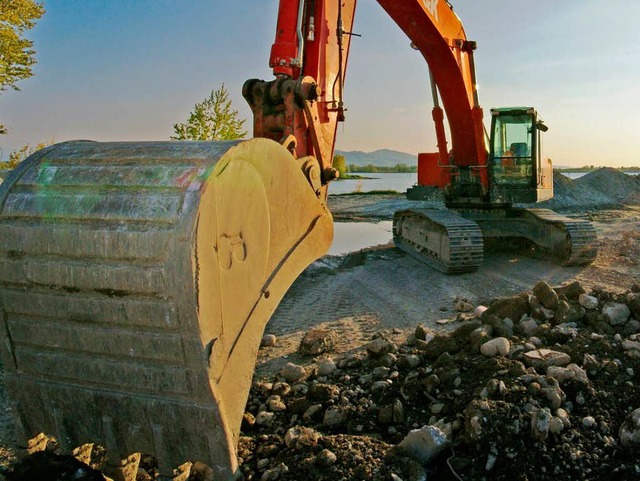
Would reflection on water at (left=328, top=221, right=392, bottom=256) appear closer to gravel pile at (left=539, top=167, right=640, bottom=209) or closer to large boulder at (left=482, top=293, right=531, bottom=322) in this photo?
large boulder at (left=482, top=293, right=531, bottom=322)

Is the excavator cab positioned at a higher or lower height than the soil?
higher

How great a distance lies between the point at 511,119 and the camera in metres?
9.27

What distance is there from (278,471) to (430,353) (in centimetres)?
173

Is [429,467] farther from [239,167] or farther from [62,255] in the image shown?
[62,255]

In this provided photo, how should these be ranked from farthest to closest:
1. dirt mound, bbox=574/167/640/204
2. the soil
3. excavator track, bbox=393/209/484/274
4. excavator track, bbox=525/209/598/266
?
dirt mound, bbox=574/167/640/204 < excavator track, bbox=525/209/598/266 < excavator track, bbox=393/209/484/274 < the soil

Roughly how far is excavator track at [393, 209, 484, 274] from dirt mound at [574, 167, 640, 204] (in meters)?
16.6

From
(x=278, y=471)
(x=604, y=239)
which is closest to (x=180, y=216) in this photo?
(x=278, y=471)

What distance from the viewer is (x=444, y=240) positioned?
8.23 metres

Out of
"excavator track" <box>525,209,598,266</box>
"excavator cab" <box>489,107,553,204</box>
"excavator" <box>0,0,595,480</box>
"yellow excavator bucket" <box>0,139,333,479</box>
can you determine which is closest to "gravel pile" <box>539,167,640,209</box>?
"excavator cab" <box>489,107,553,204</box>

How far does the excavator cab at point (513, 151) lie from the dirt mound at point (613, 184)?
15862 mm

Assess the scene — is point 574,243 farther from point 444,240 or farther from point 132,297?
point 132,297

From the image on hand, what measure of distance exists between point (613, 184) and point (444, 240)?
19967 millimetres

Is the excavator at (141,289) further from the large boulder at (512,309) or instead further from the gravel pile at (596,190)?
the gravel pile at (596,190)

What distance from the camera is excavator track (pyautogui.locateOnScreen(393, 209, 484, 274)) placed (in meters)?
7.93
